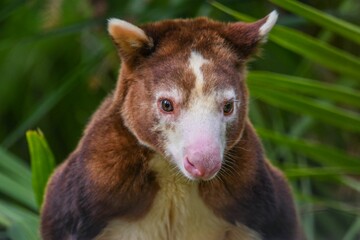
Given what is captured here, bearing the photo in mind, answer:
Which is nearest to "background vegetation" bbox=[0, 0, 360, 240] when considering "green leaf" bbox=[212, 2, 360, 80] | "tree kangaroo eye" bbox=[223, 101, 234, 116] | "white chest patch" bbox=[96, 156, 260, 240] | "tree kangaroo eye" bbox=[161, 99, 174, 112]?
"green leaf" bbox=[212, 2, 360, 80]

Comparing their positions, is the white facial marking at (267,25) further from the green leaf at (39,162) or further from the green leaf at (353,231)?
the green leaf at (353,231)

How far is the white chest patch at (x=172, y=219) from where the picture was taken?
443cm

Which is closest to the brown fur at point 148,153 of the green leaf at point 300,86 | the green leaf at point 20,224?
the green leaf at point 20,224

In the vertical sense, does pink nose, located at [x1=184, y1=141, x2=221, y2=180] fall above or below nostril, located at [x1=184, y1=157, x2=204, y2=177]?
above

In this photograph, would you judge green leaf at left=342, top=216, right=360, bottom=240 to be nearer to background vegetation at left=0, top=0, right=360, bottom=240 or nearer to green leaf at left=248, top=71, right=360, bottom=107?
background vegetation at left=0, top=0, right=360, bottom=240

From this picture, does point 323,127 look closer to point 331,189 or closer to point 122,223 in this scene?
point 331,189

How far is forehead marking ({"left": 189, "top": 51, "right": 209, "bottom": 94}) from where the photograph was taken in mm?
4180

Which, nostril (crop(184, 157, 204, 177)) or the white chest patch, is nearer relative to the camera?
nostril (crop(184, 157, 204, 177))

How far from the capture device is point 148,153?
4.40 meters

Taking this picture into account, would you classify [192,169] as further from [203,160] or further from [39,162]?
[39,162]

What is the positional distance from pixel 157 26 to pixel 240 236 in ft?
2.72

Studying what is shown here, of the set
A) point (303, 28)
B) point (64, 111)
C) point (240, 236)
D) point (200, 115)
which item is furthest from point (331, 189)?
point (200, 115)

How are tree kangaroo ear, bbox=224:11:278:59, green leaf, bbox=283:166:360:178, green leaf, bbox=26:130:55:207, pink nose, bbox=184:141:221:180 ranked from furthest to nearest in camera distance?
1. green leaf, bbox=283:166:360:178
2. green leaf, bbox=26:130:55:207
3. tree kangaroo ear, bbox=224:11:278:59
4. pink nose, bbox=184:141:221:180

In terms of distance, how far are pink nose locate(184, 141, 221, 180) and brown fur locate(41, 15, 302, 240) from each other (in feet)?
0.91
